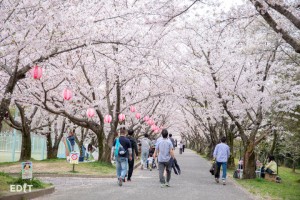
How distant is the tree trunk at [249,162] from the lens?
Result: 16688 mm

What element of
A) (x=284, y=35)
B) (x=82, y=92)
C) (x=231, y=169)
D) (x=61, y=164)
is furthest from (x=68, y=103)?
(x=284, y=35)

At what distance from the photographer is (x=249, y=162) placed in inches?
661

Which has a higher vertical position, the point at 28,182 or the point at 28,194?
the point at 28,182

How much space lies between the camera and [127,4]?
14883 millimetres

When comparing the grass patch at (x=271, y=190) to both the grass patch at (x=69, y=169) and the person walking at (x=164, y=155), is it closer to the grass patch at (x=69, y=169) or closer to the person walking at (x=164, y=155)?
the person walking at (x=164, y=155)

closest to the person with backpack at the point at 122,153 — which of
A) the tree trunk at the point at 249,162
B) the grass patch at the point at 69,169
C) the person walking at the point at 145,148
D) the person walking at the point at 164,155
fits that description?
the person walking at the point at 164,155

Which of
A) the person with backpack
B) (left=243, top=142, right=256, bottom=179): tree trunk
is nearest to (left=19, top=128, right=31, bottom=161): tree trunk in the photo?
the person with backpack

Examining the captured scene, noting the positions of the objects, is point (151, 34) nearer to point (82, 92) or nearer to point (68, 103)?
point (82, 92)

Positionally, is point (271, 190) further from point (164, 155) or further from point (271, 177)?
point (271, 177)

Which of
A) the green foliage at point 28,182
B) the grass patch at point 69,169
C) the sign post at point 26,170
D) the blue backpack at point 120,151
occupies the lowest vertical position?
the grass patch at point 69,169

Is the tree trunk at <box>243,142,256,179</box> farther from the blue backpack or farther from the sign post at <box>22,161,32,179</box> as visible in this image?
the sign post at <box>22,161,32,179</box>

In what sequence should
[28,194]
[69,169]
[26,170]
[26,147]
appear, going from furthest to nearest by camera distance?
1. [26,147]
2. [69,169]
3. [26,170]
4. [28,194]

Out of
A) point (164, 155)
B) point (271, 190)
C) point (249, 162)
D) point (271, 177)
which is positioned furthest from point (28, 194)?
point (271, 177)

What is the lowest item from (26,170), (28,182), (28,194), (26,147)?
(28,194)
